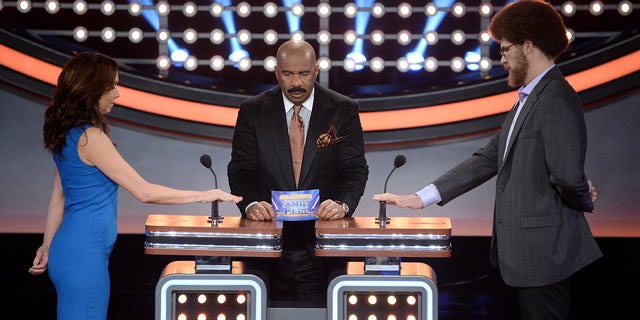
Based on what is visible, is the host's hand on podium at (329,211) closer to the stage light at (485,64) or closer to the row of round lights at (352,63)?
the row of round lights at (352,63)

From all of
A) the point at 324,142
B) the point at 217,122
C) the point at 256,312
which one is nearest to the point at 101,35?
the point at 217,122

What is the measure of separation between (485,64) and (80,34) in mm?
2266

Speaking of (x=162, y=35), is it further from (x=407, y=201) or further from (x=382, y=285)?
(x=382, y=285)

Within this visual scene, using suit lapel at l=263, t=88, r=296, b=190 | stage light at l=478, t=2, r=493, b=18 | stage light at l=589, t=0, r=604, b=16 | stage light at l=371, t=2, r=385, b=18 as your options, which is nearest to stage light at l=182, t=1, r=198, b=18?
stage light at l=371, t=2, r=385, b=18

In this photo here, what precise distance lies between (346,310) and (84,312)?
96cm

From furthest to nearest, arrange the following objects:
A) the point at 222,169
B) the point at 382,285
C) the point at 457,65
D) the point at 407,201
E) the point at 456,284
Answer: the point at 222,169 < the point at 456,284 < the point at 457,65 < the point at 407,201 < the point at 382,285

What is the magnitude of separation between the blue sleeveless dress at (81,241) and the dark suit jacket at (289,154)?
2.47 feet

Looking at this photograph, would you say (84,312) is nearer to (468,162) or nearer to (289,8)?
(468,162)

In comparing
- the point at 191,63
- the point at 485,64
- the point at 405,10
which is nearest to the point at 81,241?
the point at 191,63

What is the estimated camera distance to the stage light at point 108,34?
17.1 ft

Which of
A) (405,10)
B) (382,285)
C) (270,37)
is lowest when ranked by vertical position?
(382,285)

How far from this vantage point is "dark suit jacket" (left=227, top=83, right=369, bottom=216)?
397cm

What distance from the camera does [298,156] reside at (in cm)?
402

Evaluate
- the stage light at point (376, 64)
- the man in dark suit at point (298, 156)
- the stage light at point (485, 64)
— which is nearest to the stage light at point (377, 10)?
the stage light at point (376, 64)
